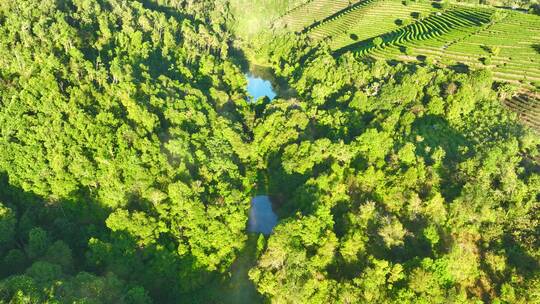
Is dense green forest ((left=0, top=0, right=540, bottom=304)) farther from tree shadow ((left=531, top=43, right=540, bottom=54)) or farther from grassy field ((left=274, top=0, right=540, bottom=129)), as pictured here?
tree shadow ((left=531, top=43, right=540, bottom=54))

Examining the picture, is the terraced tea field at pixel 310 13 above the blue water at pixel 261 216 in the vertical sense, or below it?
above

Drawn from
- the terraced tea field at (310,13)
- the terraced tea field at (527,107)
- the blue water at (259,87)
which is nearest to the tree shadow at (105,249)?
the blue water at (259,87)

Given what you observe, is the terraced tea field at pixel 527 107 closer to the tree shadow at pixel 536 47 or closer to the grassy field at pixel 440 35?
the grassy field at pixel 440 35

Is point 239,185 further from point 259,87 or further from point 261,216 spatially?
point 259,87

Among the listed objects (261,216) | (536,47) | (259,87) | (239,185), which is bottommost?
(261,216)

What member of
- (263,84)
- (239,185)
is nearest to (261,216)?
(239,185)

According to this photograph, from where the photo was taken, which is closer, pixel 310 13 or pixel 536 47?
pixel 536 47

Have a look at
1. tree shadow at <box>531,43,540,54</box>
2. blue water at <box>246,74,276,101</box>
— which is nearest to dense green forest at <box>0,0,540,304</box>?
blue water at <box>246,74,276,101</box>

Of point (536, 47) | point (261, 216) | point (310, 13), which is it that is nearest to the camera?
point (261, 216)
